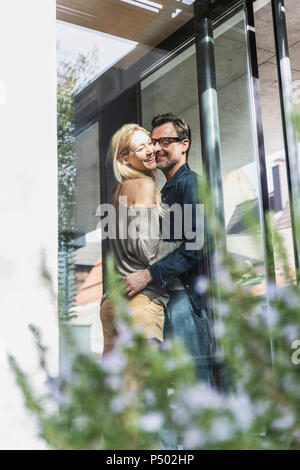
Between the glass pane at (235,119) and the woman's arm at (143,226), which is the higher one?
the glass pane at (235,119)

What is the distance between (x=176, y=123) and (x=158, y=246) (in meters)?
0.79

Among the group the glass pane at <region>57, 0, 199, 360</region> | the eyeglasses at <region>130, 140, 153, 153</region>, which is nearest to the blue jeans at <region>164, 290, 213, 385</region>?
the glass pane at <region>57, 0, 199, 360</region>

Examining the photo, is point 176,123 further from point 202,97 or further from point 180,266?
point 180,266

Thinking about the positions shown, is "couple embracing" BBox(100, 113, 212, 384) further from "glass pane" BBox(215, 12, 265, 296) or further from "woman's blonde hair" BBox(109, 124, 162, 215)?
"glass pane" BBox(215, 12, 265, 296)

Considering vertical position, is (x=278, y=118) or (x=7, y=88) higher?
(x=278, y=118)

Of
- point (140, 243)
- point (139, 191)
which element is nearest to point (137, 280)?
point (140, 243)

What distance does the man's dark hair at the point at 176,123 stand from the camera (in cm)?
357

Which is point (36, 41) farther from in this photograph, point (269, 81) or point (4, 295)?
point (269, 81)

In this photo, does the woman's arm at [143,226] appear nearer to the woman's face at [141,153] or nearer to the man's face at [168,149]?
the woman's face at [141,153]

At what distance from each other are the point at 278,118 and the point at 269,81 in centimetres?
29

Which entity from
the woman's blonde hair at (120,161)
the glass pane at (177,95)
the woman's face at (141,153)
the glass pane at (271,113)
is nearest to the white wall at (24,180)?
the woman's blonde hair at (120,161)

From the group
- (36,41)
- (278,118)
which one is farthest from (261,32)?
(36,41)

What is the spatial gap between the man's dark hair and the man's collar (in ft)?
0.33

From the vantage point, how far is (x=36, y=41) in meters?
2.37
